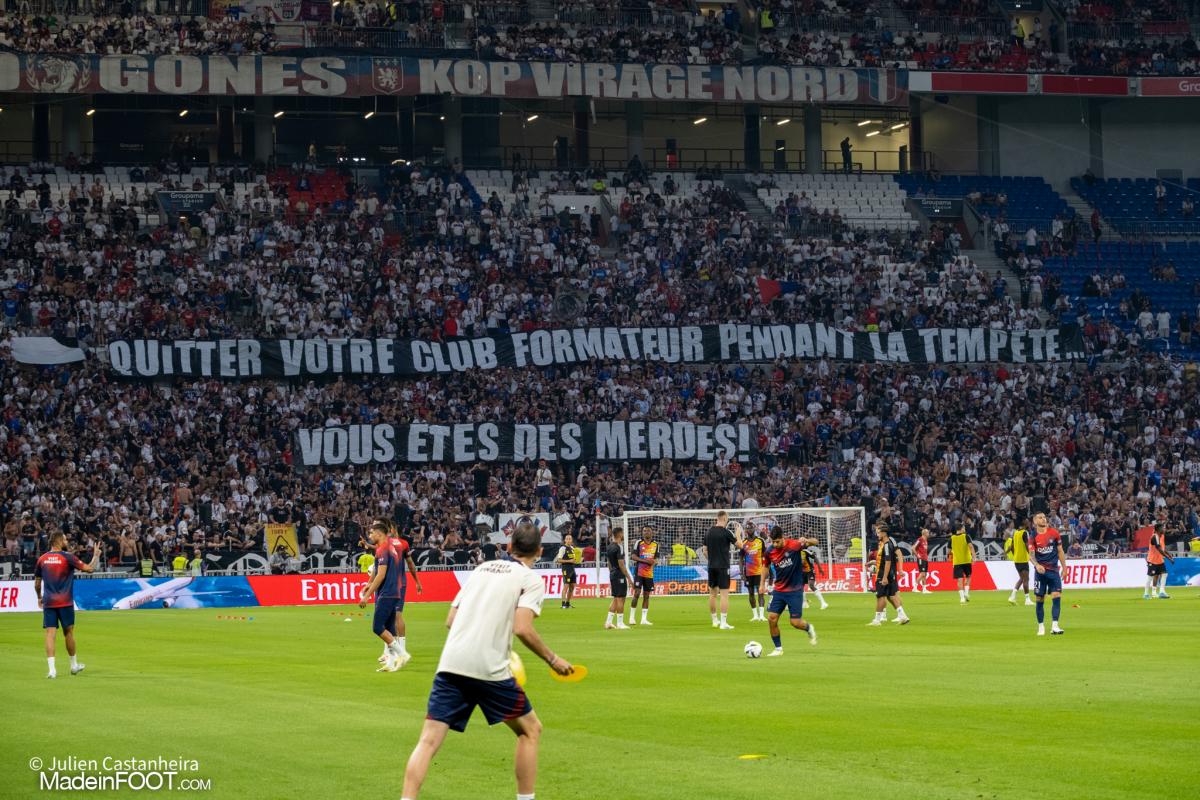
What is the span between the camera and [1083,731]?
53.4 feet

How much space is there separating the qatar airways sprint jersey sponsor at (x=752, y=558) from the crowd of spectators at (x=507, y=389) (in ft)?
48.6

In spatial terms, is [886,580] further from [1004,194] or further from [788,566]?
[1004,194]

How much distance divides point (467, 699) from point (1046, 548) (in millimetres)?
20508

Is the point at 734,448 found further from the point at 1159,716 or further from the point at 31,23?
the point at 1159,716

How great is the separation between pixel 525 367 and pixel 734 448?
7.73m

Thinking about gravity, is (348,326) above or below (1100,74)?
below

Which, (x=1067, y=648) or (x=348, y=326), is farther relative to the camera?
(x=348, y=326)

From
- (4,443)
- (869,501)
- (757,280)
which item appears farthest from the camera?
(757,280)

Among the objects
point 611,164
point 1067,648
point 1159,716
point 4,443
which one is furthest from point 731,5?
point 1159,716

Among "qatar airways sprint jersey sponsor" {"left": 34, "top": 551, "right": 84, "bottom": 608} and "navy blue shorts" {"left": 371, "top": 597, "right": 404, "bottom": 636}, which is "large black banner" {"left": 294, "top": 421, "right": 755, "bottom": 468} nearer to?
"qatar airways sprint jersey sponsor" {"left": 34, "top": 551, "right": 84, "bottom": 608}

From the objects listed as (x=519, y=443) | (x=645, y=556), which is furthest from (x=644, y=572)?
(x=519, y=443)

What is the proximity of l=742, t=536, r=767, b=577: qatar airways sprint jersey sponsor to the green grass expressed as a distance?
4950mm

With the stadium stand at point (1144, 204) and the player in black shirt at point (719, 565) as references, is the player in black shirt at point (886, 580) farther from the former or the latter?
the stadium stand at point (1144, 204)

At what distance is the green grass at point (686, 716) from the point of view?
1373 cm
